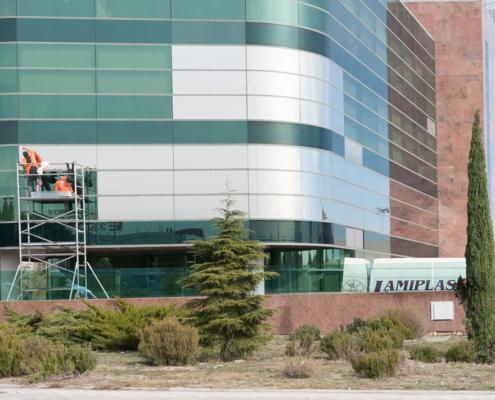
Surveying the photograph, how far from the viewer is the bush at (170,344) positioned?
20.2 metres

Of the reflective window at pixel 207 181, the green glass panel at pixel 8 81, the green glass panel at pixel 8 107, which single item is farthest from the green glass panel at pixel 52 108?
the reflective window at pixel 207 181

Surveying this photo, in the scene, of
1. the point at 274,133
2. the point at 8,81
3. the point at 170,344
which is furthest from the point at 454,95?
the point at 170,344

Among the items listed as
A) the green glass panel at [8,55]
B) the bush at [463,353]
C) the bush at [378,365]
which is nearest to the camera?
the bush at [378,365]

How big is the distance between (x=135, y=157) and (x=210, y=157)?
130 inches

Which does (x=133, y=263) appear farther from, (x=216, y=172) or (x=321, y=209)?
(x=321, y=209)

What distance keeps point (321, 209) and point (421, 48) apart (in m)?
24.6

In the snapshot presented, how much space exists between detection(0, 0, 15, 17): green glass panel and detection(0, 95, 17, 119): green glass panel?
3.68 meters

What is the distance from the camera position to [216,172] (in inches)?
1378

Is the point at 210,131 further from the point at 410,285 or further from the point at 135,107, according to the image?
the point at 410,285

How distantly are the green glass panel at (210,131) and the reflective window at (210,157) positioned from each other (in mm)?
357

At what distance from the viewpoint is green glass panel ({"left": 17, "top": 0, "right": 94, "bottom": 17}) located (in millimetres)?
34844

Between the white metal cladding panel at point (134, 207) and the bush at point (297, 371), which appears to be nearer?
the bush at point (297, 371)

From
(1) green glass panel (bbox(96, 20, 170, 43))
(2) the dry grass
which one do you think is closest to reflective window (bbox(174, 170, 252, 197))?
(1) green glass panel (bbox(96, 20, 170, 43))

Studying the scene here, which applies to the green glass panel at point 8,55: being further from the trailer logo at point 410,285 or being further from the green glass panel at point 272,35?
the trailer logo at point 410,285
